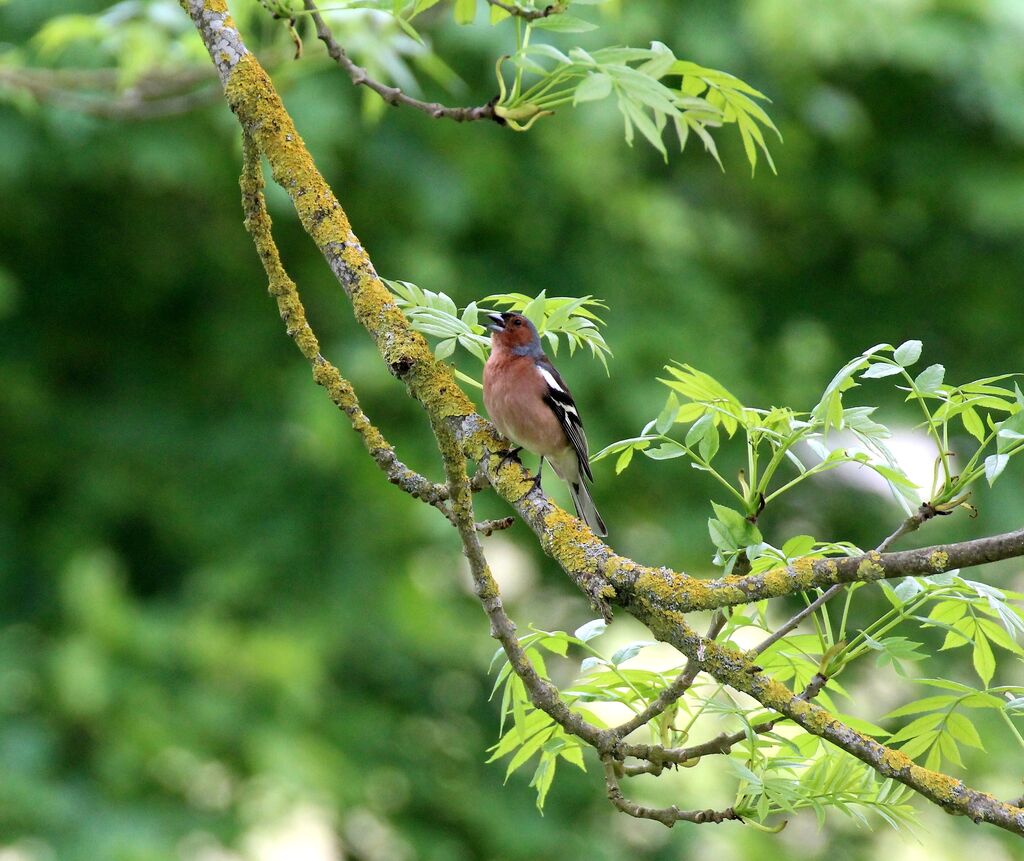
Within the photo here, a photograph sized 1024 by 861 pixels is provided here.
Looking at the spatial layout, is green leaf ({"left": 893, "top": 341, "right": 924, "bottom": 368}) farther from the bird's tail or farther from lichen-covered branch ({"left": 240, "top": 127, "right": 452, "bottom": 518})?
the bird's tail

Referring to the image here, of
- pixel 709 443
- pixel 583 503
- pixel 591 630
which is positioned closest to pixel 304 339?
pixel 591 630

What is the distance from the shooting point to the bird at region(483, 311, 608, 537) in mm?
5000

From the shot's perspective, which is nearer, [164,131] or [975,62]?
[164,131]

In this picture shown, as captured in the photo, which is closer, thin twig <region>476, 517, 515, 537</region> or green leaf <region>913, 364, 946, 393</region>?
green leaf <region>913, 364, 946, 393</region>

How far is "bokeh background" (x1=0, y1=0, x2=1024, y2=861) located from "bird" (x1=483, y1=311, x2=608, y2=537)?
8.75ft

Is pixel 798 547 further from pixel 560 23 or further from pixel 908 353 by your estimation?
pixel 560 23

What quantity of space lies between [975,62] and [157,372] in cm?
675

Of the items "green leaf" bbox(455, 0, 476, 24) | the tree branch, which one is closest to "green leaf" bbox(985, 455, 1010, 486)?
the tree branch

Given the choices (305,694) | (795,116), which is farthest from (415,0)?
(795,116)

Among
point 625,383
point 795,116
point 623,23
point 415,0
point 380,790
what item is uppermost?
point 415,0

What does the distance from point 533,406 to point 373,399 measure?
13.0ft

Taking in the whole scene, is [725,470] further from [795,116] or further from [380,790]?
[380,790]

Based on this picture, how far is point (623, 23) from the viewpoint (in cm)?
821

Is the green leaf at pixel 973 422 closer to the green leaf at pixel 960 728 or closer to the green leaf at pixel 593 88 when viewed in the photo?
the green leaf at pixel 960 728
